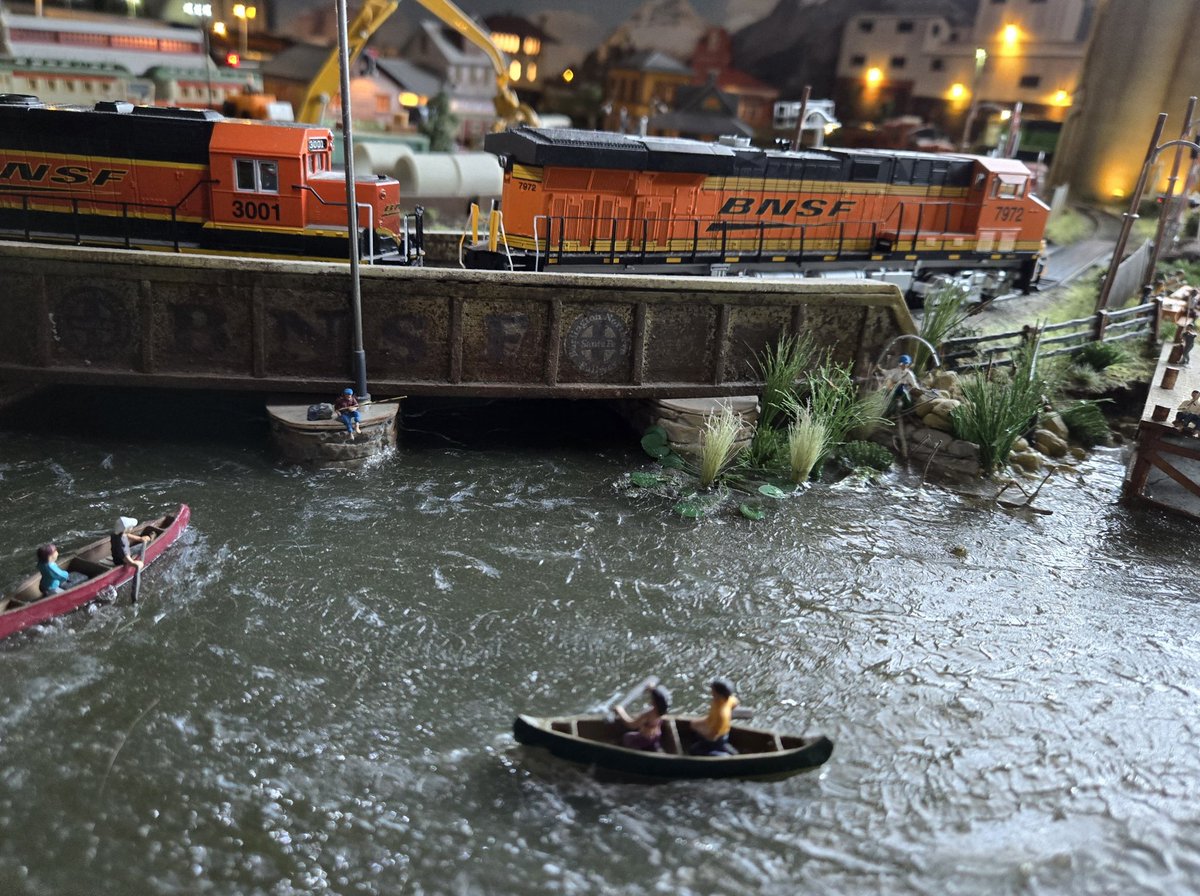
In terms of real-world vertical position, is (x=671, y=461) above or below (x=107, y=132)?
below

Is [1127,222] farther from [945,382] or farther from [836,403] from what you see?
[836,403]

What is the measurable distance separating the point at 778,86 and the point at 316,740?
39.1 meters

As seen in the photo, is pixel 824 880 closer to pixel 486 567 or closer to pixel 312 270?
pixel 486 567

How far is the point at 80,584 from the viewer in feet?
28.3

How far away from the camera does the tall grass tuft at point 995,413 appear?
43.1 feet

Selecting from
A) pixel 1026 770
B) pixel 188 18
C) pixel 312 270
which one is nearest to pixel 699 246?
pixel 312 270

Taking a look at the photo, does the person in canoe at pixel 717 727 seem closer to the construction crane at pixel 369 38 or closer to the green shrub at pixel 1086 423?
the green shrub at pixel 1086 423

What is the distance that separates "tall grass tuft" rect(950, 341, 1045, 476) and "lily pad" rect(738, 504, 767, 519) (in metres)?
3.94

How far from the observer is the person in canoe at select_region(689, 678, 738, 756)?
23.0 ft

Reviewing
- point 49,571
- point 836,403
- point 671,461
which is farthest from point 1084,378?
point 49,571

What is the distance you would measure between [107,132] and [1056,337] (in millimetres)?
16652

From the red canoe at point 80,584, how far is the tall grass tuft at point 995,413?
11.5 meters

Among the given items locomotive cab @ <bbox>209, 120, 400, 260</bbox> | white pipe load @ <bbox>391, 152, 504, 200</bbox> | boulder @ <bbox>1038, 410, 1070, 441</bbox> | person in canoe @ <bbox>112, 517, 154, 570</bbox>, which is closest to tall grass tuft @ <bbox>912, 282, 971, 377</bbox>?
boulder @ <bbox>1038, 410, 1070, 441</bbox>

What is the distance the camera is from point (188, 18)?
3703 cm
